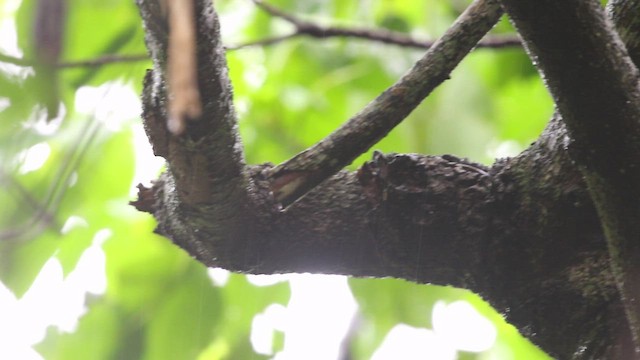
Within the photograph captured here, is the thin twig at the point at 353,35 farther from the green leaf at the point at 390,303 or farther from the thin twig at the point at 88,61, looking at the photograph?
the green leaf at the point at 390,303

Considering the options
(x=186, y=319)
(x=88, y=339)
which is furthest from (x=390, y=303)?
(x=88, y=339)

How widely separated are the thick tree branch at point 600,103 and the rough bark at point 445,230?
0.08 metres

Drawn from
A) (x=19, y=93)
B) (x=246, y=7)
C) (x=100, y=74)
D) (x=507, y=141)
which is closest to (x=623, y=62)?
(x=19, y=93)

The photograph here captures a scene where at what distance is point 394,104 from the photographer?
1.91ft

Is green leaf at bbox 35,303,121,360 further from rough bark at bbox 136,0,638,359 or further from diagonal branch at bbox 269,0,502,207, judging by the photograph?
diagonal branch at bbox 269,0,502,207

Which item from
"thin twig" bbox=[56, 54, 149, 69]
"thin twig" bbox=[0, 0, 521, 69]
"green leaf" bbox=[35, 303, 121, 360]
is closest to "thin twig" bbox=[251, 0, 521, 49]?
"thin twig" bbox=[0, 0, 521, 69]

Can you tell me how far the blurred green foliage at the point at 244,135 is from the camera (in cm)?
84

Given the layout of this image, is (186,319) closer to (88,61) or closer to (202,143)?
(88,61)

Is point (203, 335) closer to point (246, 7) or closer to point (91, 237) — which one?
point (91, 237)

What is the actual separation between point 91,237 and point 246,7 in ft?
1.81

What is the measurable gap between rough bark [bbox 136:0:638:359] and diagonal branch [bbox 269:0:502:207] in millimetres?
52

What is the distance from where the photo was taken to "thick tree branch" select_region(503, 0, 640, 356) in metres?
0.45

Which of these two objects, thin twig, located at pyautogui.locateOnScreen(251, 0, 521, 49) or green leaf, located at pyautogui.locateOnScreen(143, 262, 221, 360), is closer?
green leaf, located at pyautogui.locateOnScreen(143, 262, 221, 360)

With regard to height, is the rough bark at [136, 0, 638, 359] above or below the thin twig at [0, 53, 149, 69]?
below
